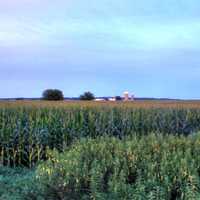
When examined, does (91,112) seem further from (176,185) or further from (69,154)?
(176,185)

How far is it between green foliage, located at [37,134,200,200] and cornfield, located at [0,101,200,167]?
6.29 m

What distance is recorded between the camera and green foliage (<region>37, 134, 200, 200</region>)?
8.67 m

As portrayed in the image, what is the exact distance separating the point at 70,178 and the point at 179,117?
40.2 ft

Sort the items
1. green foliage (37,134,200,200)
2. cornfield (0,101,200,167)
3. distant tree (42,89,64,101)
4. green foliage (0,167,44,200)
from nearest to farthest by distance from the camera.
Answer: green foliage (37,134,200,200) < green foliage (0,167,44,200) < cornfield (0,101,200,167) < distant tree (42,89,64,101)

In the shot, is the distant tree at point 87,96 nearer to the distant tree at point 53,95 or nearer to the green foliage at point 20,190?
the distant tree at point 53,95

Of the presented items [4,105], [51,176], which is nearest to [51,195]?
[51,176]

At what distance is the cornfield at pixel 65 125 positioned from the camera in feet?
57.3

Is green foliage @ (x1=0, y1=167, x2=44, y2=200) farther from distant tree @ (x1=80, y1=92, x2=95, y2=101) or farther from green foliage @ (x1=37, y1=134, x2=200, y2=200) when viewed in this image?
distant tree @ (x1=80, y1=92, x2=95, y2=101)

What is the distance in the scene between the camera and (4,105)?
795 inches

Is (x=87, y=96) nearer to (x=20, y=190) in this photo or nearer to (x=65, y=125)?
(x=65, y=125)

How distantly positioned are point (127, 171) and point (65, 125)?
9.06 m

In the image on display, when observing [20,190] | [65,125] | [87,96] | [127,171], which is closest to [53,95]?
[87,96]

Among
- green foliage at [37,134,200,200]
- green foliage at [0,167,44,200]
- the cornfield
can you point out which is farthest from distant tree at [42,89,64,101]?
green foliage at [37,134,200,200]

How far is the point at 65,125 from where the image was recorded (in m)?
18.2
